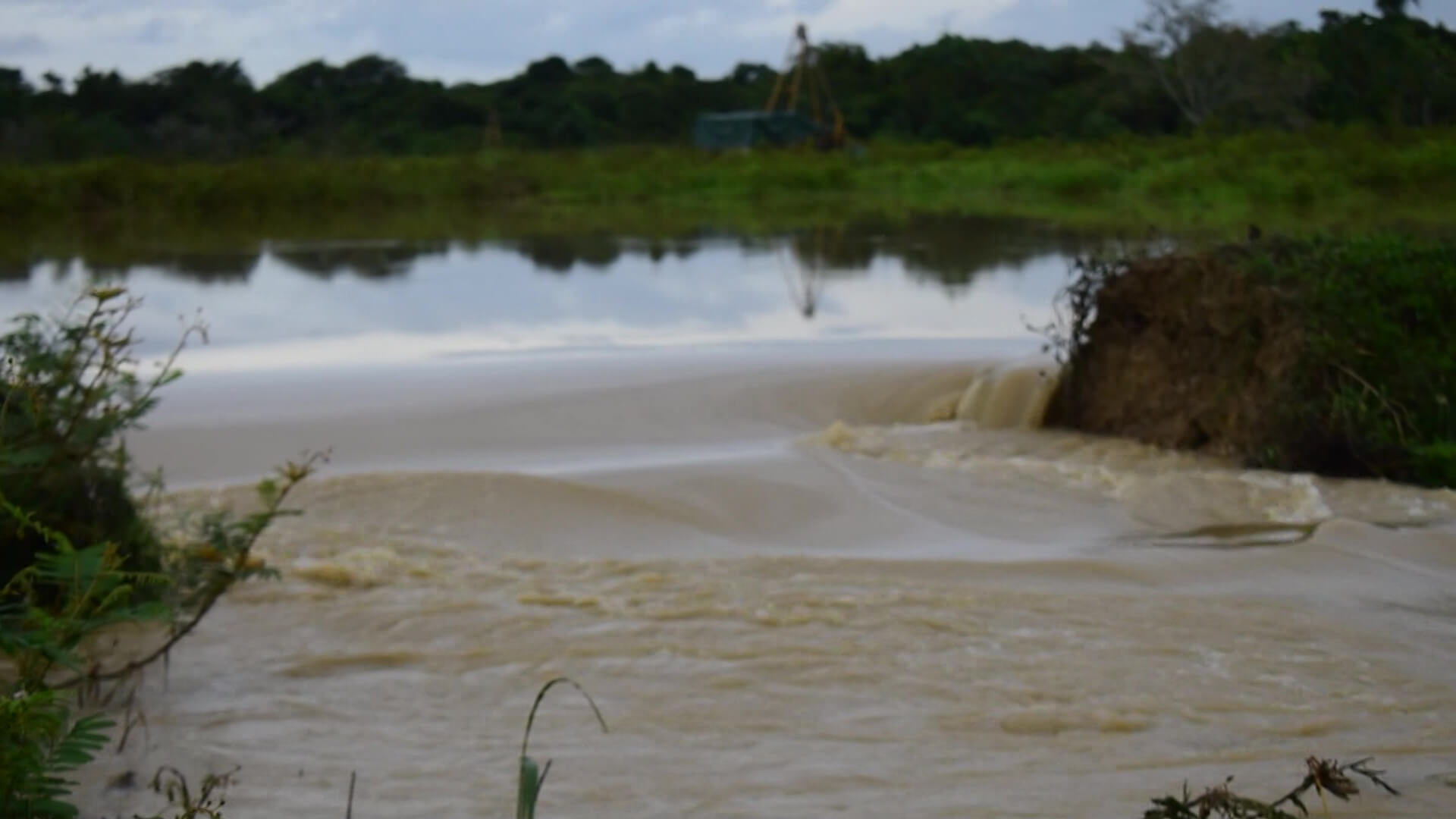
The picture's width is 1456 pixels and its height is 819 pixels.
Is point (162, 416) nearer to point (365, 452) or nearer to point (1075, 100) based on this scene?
point (365, 452)

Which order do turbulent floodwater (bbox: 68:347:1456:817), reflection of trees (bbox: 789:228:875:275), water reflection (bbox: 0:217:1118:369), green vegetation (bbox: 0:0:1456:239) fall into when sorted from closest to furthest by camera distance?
turbulent floodwater (bbox: 68:347:1456:817) → water reflection (bbox: 0:217:1118:369) → reflection of trees (bbox: 789:228:875:275) → green vegetation (bbox: 0:0:1456:239)

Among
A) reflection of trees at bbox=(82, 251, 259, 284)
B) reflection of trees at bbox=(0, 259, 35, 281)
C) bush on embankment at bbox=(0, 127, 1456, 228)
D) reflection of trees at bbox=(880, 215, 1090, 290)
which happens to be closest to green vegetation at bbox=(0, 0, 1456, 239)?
bush on embankment at bbox=(0, 127, 1456, 228)

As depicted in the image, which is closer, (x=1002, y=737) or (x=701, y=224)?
(x=1002, y=737)

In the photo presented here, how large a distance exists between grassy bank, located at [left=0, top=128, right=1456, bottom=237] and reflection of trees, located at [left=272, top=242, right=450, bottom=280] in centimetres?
450

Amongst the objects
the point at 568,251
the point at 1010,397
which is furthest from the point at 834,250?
the point at 1010,397

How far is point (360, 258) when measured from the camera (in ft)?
58.3

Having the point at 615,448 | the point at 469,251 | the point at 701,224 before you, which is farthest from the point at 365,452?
the point at 701,224

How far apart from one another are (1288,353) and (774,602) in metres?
2.82

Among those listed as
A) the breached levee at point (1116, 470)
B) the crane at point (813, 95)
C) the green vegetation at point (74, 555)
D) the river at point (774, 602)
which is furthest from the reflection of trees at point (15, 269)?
the crane at point (813, 95)

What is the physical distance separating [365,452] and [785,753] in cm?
434

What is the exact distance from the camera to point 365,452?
7.80m

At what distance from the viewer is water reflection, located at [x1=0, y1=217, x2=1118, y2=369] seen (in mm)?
11477

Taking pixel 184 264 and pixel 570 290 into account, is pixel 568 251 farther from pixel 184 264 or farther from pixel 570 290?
pixel 570 290

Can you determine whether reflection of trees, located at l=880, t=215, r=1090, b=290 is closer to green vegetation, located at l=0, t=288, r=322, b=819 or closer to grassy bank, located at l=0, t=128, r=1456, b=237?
grassy bank, located at l=0, t=128, r=1456, b=237
